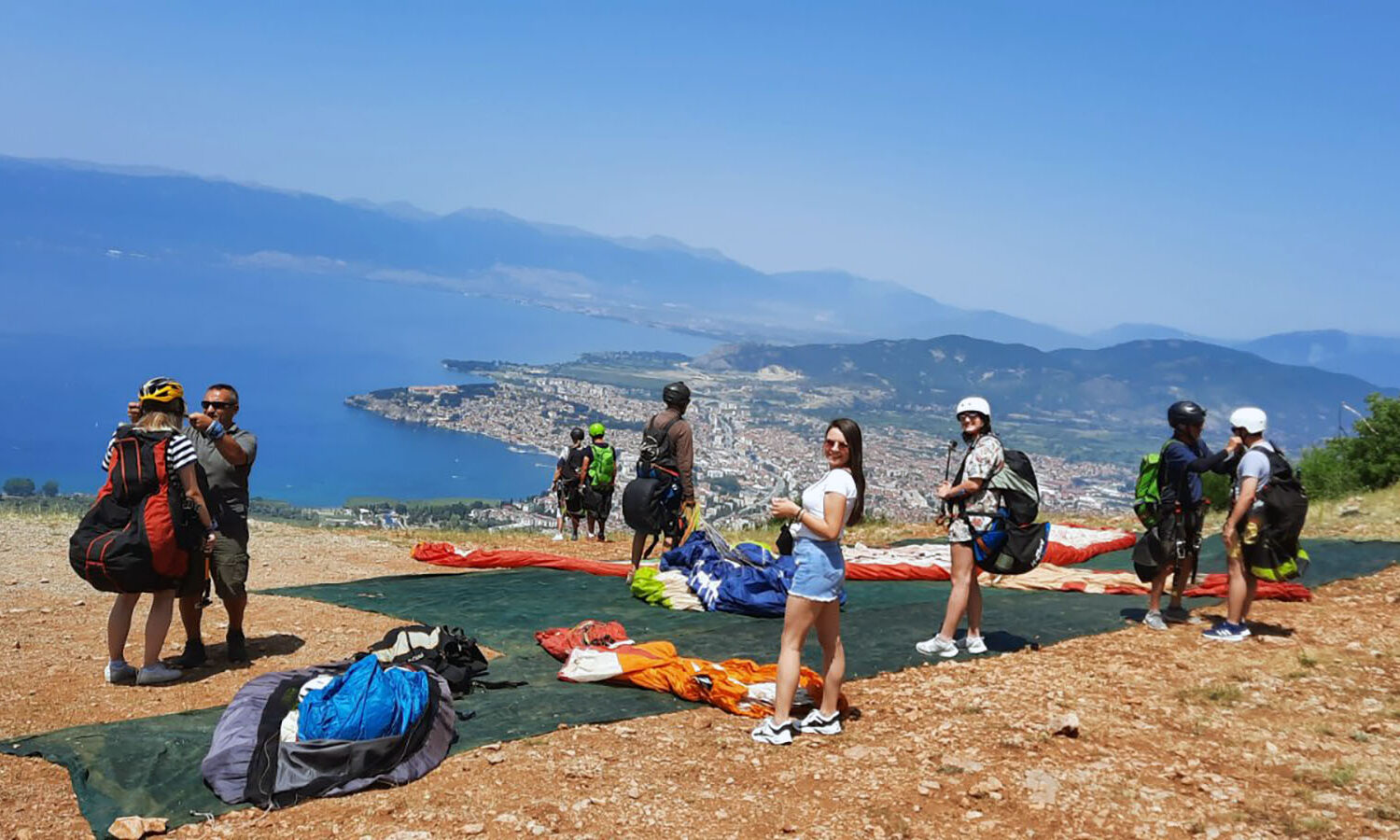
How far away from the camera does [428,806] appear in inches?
172

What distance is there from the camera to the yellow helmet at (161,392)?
593 centimetres

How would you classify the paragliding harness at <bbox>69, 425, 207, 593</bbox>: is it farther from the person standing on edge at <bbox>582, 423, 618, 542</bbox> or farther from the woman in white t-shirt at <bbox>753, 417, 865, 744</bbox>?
the person standing on edge at <bbox>582, 423, 618, 542</bbox>

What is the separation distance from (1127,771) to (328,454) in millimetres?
85934

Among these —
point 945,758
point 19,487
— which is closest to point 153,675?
point 945,758

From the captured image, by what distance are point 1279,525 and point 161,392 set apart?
7.69 meters

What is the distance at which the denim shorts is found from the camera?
5.00 m

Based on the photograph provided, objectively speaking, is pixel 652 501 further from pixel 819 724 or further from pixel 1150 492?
pixel 1150 492

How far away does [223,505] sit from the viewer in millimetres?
6520

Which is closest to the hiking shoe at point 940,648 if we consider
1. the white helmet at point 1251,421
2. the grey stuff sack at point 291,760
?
the white helmet at point 1251,421

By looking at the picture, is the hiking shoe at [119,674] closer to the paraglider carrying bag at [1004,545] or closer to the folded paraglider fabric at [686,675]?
the folded paraglider fabric at [686,675]

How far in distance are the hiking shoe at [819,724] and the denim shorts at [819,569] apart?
0.76m

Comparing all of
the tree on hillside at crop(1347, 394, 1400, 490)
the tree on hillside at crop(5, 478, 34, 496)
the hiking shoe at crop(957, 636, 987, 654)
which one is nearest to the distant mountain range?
the tree on hillside at crop(5, 478, 34, 496)

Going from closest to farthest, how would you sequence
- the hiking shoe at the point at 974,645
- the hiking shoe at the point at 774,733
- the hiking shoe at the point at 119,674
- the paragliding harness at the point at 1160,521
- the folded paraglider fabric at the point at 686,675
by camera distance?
1. the hiking shoe at the point at 774,733
2. the folded paraglider fabric at the point at 686,675
3. the hiking shoe at the point at 119,674
4. the hiking shoe at the point at 974,645
5. the paragliding harness at the point at 1160,521

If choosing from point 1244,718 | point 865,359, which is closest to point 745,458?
point 1244,718
